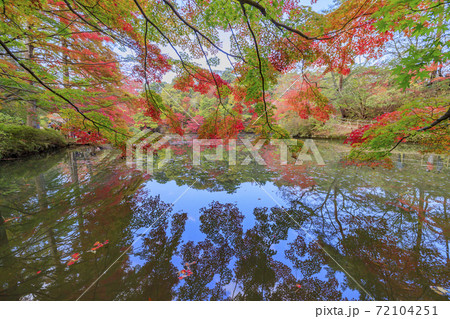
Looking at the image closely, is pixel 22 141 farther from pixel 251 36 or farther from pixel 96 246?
pixel 251 36

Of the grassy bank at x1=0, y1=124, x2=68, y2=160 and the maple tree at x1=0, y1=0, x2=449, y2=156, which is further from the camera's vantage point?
the grassy bank at x1=0, y1=124, x2=68, y2=160

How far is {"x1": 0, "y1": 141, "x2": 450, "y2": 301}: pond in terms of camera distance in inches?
67.7

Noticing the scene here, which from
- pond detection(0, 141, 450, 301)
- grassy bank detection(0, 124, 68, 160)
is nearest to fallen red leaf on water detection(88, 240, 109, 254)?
pond detection(0, 141, 450, 301)

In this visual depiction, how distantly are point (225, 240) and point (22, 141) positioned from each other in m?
11.2

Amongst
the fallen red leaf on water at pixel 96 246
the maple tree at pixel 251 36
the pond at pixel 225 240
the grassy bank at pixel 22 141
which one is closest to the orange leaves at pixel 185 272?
the pond at pixel 225 240

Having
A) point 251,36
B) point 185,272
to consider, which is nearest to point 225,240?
point 185,272

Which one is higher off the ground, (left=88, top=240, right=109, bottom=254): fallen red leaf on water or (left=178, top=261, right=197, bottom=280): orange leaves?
(left=88, top=240, right=109, bottom=254): fallen red leaf on water

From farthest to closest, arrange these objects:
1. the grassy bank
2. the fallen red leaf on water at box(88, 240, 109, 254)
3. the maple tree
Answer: the grassy bank → the fallen red leaf on water at box(88, 240, 109, 254) → the maple tree

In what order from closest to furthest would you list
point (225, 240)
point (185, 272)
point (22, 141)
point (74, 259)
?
point (185, 272) < point (74, 259) < point (225, 240) < point (22, 141)

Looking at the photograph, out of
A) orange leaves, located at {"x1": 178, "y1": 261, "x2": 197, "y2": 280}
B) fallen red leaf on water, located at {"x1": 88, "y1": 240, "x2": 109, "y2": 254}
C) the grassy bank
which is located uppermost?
the grassy bank

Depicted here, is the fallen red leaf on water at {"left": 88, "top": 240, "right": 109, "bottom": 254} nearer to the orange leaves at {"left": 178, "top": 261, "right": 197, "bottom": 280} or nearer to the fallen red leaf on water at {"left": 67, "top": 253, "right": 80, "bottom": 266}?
the fallen red leaf on water at {"left": 67, "top": 253, "right": 80, "bottom": 266}

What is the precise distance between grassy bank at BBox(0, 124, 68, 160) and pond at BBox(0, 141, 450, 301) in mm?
3844

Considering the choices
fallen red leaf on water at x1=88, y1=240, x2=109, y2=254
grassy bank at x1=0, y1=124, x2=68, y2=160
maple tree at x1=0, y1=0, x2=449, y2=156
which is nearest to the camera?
maple tree at x1=0, y1=0, x2=449, y2=156

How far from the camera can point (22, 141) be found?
25.0 ft
